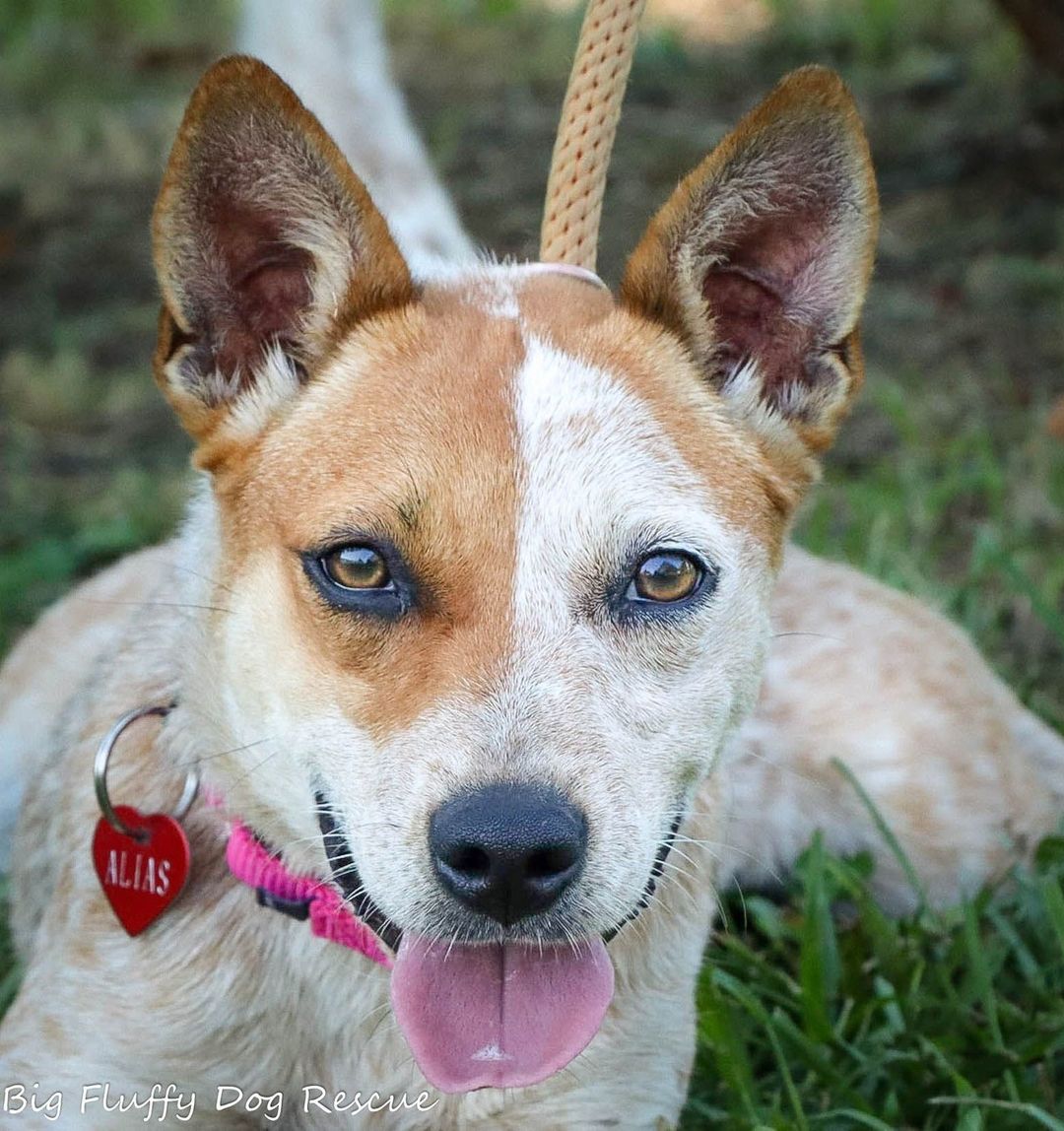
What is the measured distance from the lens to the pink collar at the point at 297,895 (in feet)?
8.81

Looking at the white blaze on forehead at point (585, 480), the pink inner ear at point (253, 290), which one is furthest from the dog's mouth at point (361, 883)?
the pink inner ear at point (253, 290)

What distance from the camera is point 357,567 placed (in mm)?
2426

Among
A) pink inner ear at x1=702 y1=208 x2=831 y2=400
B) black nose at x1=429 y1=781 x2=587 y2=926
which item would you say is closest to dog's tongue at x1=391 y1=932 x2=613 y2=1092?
black nose at x1=429 y1=781 x2=587 y2=926

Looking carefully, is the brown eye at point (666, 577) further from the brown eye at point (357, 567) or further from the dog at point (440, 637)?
the brown eye at point (357, 567)

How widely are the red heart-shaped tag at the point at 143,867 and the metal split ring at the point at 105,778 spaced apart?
0.06 ft

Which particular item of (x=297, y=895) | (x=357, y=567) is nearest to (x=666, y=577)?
(x=357, y=567)

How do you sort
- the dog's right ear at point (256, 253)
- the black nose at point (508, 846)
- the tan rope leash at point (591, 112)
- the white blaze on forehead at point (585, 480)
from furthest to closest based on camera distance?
the tan rope leash at point (591, 112) → the dog's right ear at point (256, 253) → the white blaze on forehead at point (585, 480) → the black nose at point (508, 846)

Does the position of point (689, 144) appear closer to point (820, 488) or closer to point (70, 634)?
point (820, 488)

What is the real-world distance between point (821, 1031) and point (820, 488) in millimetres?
2881

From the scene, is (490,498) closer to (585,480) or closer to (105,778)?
(585,480)

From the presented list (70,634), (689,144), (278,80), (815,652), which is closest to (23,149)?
(689,144)

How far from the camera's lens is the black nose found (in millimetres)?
2152

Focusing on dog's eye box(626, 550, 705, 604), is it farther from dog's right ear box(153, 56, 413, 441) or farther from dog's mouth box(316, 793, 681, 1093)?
dog's right ear box(153, 56, 413, 441)

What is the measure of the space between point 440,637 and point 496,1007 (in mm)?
568
